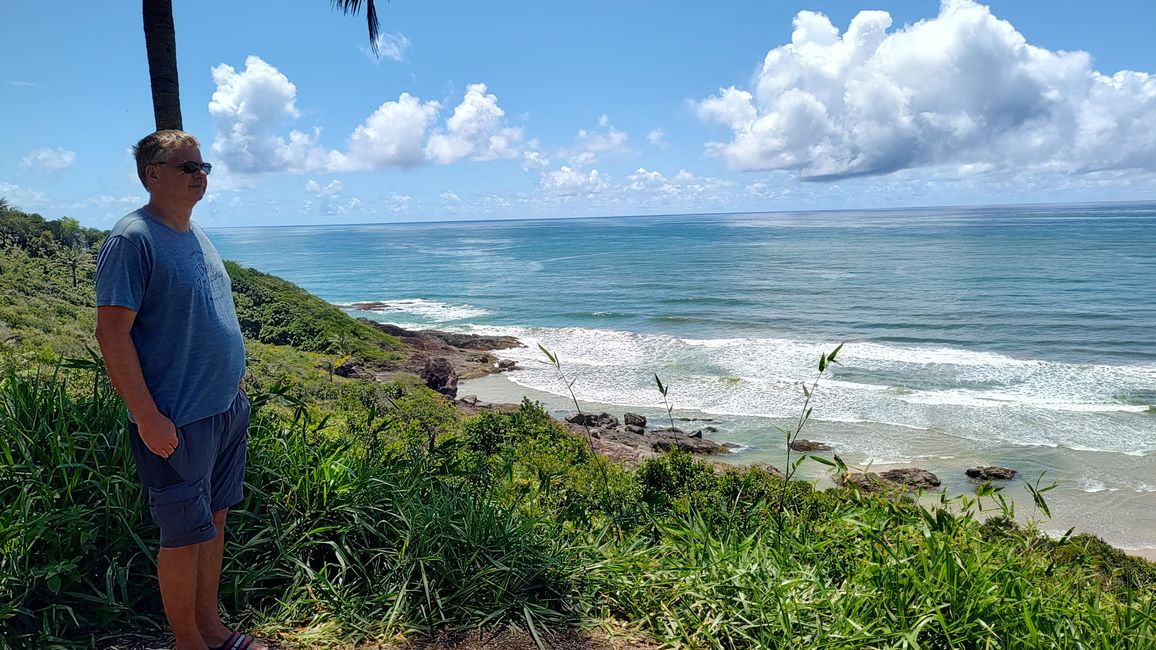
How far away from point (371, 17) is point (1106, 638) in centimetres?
553

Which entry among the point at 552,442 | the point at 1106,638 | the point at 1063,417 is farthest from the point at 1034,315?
the point at 1106,638

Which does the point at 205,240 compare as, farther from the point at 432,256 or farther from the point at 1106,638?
the point at 432,256

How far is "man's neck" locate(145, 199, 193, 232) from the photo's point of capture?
241cm

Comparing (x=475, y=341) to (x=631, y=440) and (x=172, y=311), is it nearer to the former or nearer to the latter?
(x=631, y=440)

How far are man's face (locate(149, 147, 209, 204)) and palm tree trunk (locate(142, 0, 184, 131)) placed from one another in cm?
191

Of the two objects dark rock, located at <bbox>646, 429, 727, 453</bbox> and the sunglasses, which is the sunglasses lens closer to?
the sunglasses

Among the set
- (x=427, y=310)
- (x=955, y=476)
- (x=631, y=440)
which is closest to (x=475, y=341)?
(x=427, y=310)

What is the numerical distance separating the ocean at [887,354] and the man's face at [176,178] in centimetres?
270

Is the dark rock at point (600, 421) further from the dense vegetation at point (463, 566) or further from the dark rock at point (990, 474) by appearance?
the dense vegetation at point (463, 566)

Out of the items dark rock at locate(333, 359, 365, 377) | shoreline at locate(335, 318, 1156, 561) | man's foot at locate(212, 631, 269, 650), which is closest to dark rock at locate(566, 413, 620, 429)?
shoreline at locate(335, 318, 1156, 561)

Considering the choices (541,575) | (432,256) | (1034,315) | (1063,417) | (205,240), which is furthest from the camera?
(432,256)

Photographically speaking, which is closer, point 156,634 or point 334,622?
point 156,634

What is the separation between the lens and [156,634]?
2754 mm

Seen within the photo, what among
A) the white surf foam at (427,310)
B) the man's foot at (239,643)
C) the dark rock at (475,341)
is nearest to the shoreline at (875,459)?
the dark rock at (475,341)
